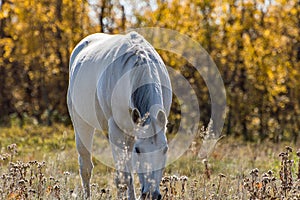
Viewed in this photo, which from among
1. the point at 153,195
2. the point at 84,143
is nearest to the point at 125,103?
the point at 153,195

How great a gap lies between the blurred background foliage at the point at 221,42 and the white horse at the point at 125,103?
686cm

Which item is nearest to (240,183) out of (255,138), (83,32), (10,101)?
(255,138)

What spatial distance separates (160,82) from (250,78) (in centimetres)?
906

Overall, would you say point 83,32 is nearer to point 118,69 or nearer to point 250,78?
point 250,78

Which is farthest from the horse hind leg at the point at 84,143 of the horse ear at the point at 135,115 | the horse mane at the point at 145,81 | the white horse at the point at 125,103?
the horse ear at the point at 135,115

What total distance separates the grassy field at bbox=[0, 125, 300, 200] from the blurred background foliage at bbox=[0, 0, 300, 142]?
8.26 ft

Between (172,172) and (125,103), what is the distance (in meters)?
2.83

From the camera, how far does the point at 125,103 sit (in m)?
4.72

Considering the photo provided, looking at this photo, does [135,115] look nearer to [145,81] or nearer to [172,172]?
[145,81]

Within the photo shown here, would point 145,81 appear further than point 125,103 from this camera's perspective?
No

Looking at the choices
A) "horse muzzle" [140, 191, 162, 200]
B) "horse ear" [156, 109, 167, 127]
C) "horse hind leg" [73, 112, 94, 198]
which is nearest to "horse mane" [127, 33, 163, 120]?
"horse ear" [156, 109, 167, 127]

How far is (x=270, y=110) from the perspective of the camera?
1382cm

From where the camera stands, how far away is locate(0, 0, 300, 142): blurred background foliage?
13.3m

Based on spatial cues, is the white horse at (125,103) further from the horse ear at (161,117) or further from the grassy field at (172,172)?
the grassy field at (172,172)
